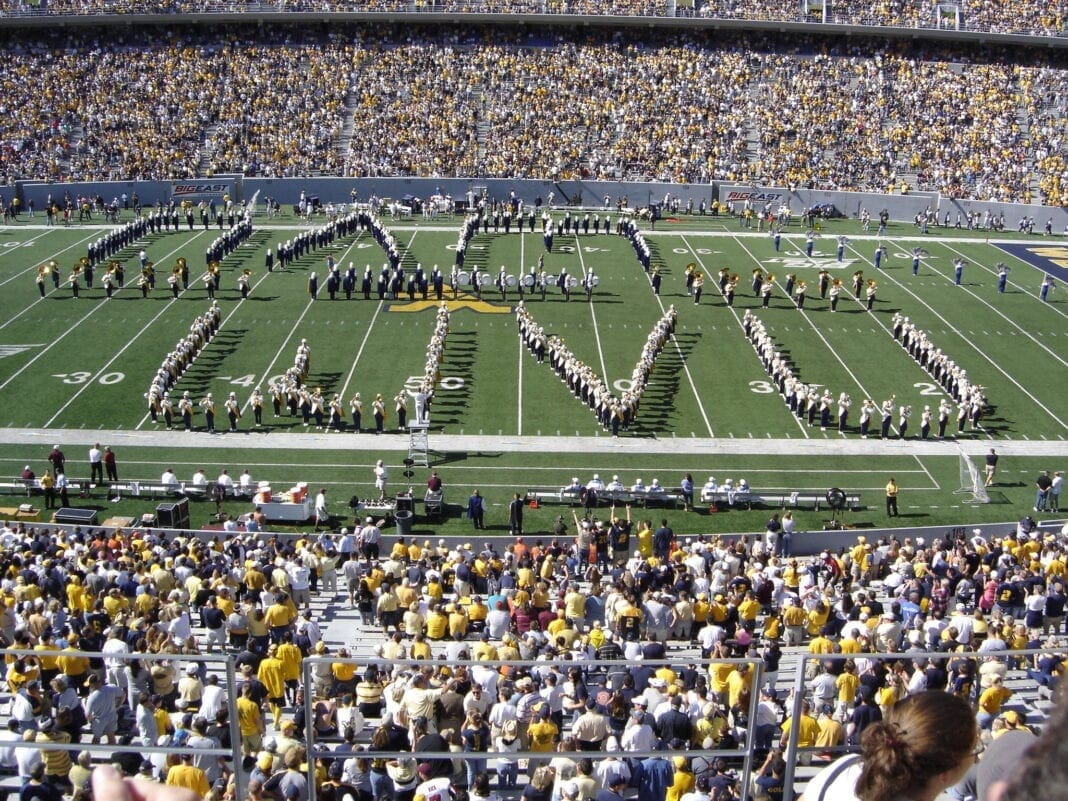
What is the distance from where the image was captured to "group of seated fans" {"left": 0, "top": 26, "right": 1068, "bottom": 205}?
155 ft

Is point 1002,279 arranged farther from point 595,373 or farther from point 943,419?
point 595,373

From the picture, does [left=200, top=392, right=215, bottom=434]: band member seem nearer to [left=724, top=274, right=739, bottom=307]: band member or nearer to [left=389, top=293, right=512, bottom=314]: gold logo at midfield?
[left=389, top=293, right=512, bottom=314]: gold logo at midfield

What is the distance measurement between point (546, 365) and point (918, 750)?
2548 cm

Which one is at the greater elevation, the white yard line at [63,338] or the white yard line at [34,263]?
the white yard line at [34,263]

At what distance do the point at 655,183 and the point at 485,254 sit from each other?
38.0 feet

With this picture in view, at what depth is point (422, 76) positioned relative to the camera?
5284cm

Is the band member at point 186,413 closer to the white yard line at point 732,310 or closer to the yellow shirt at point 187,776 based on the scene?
the white yard line at point 732,310

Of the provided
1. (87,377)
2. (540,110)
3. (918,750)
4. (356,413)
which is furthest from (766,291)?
(918,750)

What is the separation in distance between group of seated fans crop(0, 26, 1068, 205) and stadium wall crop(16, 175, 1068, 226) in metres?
1.00

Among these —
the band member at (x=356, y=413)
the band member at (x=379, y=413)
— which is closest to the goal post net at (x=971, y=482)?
the band member at (x=379, y=413)

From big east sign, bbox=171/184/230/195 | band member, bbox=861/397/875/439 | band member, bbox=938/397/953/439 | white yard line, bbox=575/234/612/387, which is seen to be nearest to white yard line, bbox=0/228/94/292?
big east sign, bbox=171/184/230/195

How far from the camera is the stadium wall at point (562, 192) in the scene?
4466 centimetres

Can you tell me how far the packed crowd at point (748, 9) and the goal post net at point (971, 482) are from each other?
3791cm

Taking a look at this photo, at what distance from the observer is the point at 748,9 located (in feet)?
184
